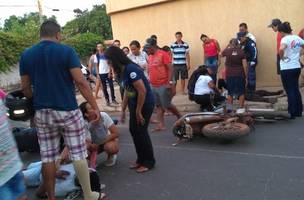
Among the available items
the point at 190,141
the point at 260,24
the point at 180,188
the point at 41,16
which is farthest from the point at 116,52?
the point at 41,16

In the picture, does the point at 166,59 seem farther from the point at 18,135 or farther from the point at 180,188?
the point at 180,188

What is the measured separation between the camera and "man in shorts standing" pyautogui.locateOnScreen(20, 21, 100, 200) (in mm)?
4574

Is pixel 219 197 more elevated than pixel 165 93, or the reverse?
pixel 165 93

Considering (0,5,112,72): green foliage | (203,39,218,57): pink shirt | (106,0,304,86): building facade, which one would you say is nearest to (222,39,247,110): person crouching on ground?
(203,39,218,57): pink shirt

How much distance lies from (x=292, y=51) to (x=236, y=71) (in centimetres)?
128

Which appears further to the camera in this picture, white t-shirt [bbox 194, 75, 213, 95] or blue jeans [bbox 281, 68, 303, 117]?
white t-shirt [bbox 194, 75, 213, 95]

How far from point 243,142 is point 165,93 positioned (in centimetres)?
185

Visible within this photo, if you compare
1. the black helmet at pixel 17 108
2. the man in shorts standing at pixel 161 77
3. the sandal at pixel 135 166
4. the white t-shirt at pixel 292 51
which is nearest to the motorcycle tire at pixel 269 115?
the white t-shirt at pixel 292 51

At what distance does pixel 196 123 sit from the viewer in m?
7.47

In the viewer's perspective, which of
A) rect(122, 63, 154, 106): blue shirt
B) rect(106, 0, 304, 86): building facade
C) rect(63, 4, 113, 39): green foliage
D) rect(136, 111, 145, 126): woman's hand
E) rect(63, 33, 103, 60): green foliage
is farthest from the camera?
rect(63, 4, 113, 39): green foliage

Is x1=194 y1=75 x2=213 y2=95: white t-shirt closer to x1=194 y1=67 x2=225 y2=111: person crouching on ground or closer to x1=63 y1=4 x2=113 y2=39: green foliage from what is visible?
x1=194 y1=67 x2=225 y2=111: person crouching on ground

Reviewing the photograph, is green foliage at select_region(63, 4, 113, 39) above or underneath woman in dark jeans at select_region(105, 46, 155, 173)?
above

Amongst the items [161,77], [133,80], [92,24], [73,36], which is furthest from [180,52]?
[92,24]

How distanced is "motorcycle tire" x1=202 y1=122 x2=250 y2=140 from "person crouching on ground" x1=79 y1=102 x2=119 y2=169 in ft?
4.94
